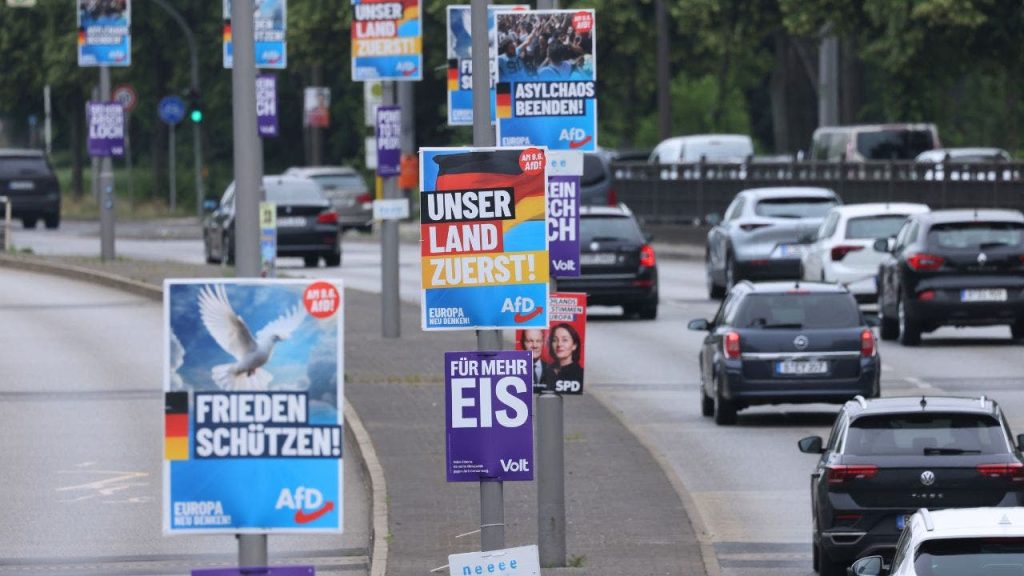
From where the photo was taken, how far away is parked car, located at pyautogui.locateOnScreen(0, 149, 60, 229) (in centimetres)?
6022

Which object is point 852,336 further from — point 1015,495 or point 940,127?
point 940,127

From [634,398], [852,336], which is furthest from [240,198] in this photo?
[634,398]

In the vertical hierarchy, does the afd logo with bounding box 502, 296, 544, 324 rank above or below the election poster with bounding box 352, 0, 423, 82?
below

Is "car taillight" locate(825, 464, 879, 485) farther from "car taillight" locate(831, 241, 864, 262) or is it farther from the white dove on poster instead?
"car taillight" locate(831, 241, 864, 262)

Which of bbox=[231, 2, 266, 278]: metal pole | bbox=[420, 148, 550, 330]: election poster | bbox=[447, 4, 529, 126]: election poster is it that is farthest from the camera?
bbox=[447, 4, 529, 126]: election poster

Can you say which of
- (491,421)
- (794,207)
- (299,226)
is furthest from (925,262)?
(491,421)

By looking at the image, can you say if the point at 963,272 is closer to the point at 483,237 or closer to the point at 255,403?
the point at 483,237

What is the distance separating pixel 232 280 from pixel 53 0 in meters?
75.4

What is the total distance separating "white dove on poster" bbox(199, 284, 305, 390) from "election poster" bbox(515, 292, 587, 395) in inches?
235

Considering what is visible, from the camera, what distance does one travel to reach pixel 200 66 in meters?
83.8

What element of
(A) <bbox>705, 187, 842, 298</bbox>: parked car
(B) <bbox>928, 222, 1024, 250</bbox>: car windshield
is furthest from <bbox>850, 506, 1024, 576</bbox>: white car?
(A) <bbox>705, 187, 842, 298</bbox>: parked car

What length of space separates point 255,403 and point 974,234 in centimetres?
2144

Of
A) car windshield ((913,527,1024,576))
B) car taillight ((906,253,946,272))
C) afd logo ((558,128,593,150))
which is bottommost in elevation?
car taillight ((906,253,946,272))

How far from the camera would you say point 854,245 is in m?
33.0
